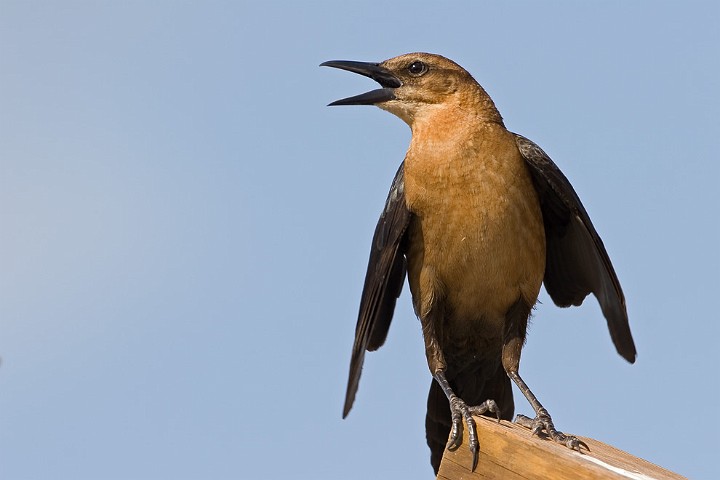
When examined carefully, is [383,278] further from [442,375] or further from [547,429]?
[547,429]

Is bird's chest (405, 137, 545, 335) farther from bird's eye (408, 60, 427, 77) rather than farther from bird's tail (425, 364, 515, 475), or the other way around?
bird's eye (408, 60, 427, 77)

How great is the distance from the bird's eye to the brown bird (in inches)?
0.6

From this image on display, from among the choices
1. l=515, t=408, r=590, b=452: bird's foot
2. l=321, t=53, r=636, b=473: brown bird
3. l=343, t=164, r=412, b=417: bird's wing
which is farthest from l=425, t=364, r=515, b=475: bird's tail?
l=515, t=408, r=590, b=452: bird's foot

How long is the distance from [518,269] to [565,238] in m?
0.50

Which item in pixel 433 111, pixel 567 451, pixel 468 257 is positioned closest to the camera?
pixel 567 451

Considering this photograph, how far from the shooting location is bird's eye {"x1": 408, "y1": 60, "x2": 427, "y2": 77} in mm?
6059

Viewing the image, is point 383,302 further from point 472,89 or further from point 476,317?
point 472,89

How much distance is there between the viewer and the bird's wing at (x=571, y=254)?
5559mm

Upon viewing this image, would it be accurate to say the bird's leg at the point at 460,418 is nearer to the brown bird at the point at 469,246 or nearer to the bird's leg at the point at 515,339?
the brown bird at the point at 469,246

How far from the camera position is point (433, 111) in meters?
5.90

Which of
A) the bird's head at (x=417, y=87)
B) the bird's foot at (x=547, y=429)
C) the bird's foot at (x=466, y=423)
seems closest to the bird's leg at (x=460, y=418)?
the bird's foot at (x=466, y=423)

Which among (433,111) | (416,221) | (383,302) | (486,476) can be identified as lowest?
(486,476)

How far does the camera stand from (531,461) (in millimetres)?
3791

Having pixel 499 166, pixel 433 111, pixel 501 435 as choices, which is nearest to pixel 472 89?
pixel 433 111
